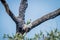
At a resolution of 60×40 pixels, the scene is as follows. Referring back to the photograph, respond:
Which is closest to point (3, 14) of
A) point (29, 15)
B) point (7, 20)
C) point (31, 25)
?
point (7, 20)

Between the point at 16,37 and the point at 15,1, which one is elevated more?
the point at 16,37

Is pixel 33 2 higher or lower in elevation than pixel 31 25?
lower

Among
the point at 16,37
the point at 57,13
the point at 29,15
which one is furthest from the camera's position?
the point at 29,15

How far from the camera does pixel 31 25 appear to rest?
1969 mm

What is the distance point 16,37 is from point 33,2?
127 centimetres

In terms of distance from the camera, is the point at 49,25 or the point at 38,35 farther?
the point at 49,25

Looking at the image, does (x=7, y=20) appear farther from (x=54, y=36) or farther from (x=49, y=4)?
(x=54, y=36)

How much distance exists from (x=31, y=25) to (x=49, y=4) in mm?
876

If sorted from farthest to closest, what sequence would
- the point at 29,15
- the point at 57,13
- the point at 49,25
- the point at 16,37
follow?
the point at 29,15 → the point at 49,25 → the point at 57,13 → the point at 16,37

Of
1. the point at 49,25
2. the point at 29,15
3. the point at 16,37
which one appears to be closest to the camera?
the point at 16,37

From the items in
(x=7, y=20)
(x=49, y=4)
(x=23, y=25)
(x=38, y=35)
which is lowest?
(x=7, y=20)

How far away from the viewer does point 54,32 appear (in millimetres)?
1611

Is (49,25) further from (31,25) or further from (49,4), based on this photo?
(31,25)

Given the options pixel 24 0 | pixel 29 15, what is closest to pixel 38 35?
pixel 24 0
